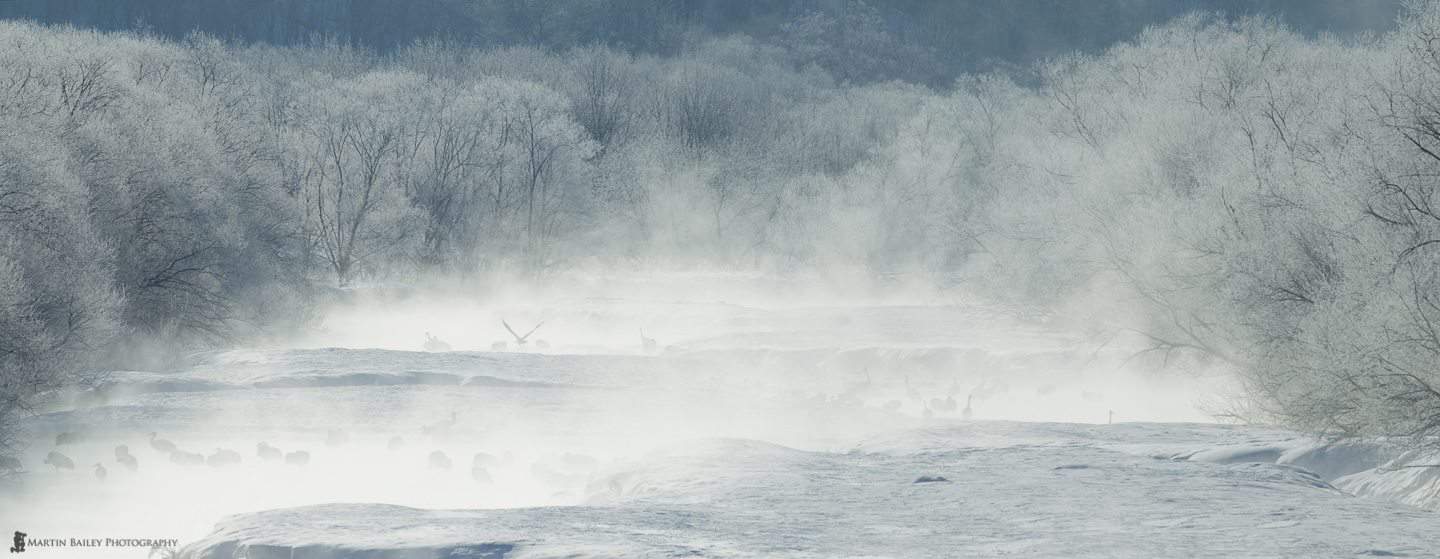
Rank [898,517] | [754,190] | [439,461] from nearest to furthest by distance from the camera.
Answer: [898,517] < [439,461] < [754,190]

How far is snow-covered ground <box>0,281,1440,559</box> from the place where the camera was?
1006 centimetres

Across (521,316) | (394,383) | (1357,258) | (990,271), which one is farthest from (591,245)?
(1357,258)

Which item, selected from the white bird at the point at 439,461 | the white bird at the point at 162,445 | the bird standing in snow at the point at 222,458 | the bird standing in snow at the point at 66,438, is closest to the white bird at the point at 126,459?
the white bird at the point at 162,445

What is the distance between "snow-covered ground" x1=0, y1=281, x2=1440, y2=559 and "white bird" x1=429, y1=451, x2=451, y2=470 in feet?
0.51

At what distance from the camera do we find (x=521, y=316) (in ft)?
136

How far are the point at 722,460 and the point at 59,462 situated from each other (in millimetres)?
7768

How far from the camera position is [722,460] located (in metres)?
14.4

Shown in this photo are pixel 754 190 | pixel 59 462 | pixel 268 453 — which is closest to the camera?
pixel 59 462

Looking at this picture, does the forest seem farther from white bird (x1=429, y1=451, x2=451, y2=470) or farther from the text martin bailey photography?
white bird (x1=429, y1=451, x2=451, y2=470)

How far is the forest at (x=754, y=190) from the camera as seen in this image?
57.5 feet

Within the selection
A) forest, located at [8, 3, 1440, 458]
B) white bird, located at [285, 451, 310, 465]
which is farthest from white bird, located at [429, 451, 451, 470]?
forest, located at [8, 3, 1440, 458]

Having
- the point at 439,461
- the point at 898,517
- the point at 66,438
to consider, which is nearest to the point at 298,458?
the point at 439,461

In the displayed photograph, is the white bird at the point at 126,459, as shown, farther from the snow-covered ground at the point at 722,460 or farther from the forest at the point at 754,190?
the forest at the point at 754,190

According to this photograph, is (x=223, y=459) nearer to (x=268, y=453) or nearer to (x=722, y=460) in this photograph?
(x=268, y=453)
